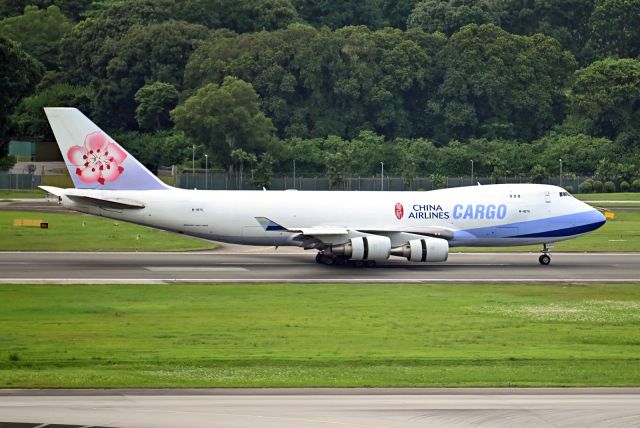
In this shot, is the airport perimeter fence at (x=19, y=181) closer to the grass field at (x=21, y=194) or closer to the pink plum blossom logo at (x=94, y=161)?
the grass field at (x=21, y=194)

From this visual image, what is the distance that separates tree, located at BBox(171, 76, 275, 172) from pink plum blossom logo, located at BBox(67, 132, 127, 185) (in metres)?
58.1

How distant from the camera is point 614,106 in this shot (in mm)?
127000

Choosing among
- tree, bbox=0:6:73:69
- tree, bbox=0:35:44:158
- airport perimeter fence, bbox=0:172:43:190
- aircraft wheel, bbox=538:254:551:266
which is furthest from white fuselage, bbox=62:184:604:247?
tree, bbox=0:6:73:69

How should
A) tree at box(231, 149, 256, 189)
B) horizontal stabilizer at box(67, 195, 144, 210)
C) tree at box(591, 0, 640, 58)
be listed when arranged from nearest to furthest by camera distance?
horizontal stabilizer at box(67, 195, 144, 210)
tree at box(231, 149, 256, 189)
tree at box(591, 0, 640, 58)

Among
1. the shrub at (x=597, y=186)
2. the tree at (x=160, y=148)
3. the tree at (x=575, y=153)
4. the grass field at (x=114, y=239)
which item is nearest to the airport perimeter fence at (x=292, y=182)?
the shrub at (x=597, y=186)

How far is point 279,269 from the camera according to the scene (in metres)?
50.6

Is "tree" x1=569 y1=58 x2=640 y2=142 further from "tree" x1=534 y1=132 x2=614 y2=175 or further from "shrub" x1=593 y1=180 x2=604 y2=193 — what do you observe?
"shrub" x1=593 y1=180 x2=604 y2=193

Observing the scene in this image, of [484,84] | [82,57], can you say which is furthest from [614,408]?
[82,57]

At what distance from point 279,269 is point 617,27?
10592 cm

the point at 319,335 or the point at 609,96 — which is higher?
the point at 609,96

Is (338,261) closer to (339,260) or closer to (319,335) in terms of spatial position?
(339,260)

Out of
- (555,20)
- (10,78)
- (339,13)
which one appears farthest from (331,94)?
(10,78)

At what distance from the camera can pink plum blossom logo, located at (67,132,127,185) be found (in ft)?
167

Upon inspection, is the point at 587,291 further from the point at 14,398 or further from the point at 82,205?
the point at 14,398
